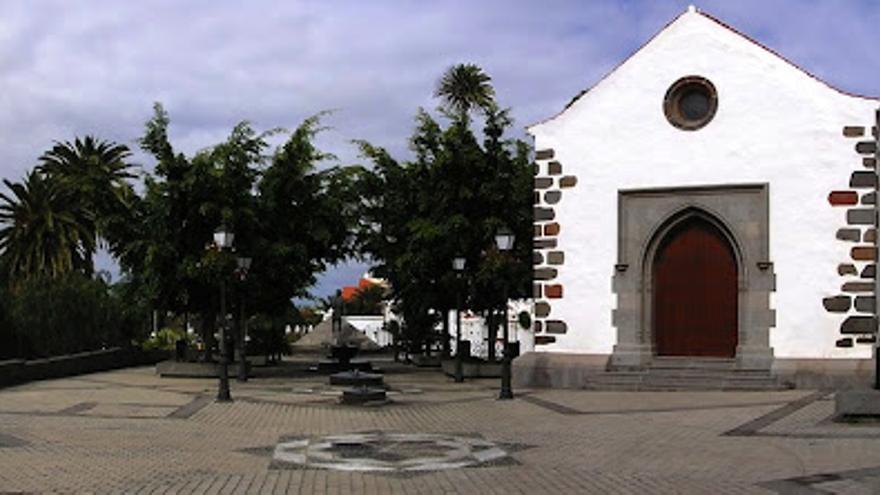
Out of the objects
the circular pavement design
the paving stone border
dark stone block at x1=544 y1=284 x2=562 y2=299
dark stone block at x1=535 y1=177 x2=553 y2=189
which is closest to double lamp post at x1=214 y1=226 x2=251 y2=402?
the paving stone border

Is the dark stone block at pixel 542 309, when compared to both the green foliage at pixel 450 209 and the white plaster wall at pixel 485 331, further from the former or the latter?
the white plaster wall at pixel 485 331

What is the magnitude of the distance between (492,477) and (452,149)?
57.8ft

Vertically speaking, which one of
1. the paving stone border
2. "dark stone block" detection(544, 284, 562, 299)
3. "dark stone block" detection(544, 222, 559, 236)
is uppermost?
"dark stone block" detection(544, 222, 559, 236)

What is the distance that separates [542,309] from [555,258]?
43.5 inches

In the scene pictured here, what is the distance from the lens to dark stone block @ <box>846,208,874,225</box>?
18875 mm

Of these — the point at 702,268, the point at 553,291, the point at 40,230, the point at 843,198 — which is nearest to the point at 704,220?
the point at 702,268

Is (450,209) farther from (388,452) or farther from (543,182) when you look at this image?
(388,452)

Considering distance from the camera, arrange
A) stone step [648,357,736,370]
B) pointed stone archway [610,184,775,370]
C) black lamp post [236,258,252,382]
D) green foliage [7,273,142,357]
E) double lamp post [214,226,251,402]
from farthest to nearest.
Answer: green foliage [7,273,142,357]
black lamp post [236,258,252,382]
stone step [648,357,736,370]
pointed stone archway [610,184,775,370]
double lamp post [214,226,251,402]

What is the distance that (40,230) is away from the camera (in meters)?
43.8

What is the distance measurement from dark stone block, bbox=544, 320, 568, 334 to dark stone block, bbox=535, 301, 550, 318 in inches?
6.6

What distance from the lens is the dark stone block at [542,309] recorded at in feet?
70.6

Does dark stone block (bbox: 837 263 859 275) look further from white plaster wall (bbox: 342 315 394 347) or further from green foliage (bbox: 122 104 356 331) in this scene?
white plaster wall (bbox: 342 315 394 347)

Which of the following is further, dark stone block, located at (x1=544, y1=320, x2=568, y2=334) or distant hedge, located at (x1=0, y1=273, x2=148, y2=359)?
distant hedge, located at (x1=0, y1=273, x2=148, y2=359)

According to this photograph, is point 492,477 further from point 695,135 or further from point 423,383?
point 423,383
